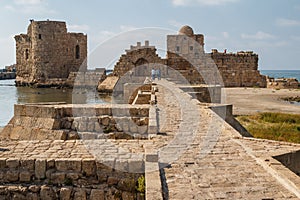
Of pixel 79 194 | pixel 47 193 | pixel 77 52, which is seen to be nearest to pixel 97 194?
pixel 79 194

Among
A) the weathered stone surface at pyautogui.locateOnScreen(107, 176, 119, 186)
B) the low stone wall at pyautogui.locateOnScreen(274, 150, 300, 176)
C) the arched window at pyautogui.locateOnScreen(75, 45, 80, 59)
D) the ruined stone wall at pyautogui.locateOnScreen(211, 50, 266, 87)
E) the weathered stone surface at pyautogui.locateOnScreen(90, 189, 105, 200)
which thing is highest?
the arched window at pyautogui.locateOnScreen(75, 45, 80, 59)

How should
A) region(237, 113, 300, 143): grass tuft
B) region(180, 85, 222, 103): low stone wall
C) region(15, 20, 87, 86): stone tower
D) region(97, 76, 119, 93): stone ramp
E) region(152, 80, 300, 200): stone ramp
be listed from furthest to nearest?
1. region(15, 20, 87, 86): stone tower
2. region(97, 76, 119, 93): stone ramp
3. region(180, 85, 222, 103): low stone wall
4. region(237, 113, 300, 143): grass tuft
5. region(152, 80, 300, 200): stone ramp

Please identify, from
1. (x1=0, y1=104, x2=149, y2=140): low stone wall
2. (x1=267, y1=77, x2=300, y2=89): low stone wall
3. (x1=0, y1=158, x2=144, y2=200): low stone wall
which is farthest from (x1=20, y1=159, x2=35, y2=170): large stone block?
(x1=267, y1=77, x2=300, y2=89): low stone wall

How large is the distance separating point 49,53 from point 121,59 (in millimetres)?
12559

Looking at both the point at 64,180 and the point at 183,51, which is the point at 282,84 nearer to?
the point at 183,51

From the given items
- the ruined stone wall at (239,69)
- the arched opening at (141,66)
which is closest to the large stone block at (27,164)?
the ruined stone wall at (239,69)

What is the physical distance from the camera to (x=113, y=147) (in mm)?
5977

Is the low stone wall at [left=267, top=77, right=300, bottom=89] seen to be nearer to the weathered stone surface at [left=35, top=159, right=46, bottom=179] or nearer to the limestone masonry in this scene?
the limestone masonry

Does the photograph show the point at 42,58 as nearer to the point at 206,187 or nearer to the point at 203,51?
the point at 203,51

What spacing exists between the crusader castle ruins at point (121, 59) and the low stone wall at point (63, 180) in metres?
21.4

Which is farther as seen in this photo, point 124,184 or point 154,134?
point 154,134

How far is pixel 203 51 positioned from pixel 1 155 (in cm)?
2666

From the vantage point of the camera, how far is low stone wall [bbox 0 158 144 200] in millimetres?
5098

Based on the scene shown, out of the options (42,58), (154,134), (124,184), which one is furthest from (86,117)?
(42,58)
